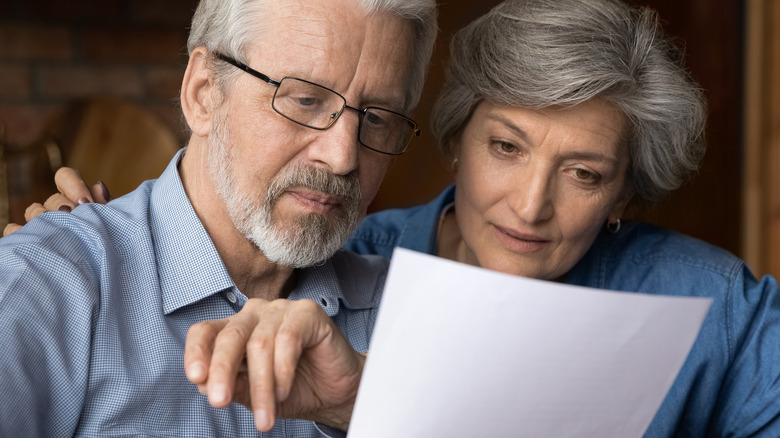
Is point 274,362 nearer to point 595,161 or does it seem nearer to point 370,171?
point 370,171

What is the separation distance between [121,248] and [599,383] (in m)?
0.74

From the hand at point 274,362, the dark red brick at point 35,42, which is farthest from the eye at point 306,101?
the dark red brick at point 35,42

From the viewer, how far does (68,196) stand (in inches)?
56.7

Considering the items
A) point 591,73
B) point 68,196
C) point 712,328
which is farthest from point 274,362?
point 712,328

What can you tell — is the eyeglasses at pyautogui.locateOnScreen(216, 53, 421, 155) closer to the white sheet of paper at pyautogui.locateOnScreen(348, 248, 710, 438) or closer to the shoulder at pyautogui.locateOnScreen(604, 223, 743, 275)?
the white sheet of paper at pyautogui.locateOnScreen(348, 248, 710, 438)

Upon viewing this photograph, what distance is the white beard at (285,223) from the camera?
1.22m

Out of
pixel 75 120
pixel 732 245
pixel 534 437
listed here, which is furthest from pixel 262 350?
pixel 732 245

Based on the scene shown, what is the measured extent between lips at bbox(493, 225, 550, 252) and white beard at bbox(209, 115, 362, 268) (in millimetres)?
412

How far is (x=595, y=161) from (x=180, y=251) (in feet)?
2.63

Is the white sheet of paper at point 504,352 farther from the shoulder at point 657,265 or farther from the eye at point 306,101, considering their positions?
the shoulder at point 657,265

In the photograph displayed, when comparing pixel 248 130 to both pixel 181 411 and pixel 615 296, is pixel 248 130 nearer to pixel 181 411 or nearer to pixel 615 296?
pixel 181 411

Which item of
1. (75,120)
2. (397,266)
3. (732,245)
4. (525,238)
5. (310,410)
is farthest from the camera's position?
Result: (732,245)

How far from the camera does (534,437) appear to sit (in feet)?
2.65

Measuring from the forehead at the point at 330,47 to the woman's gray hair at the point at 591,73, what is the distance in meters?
0.37
